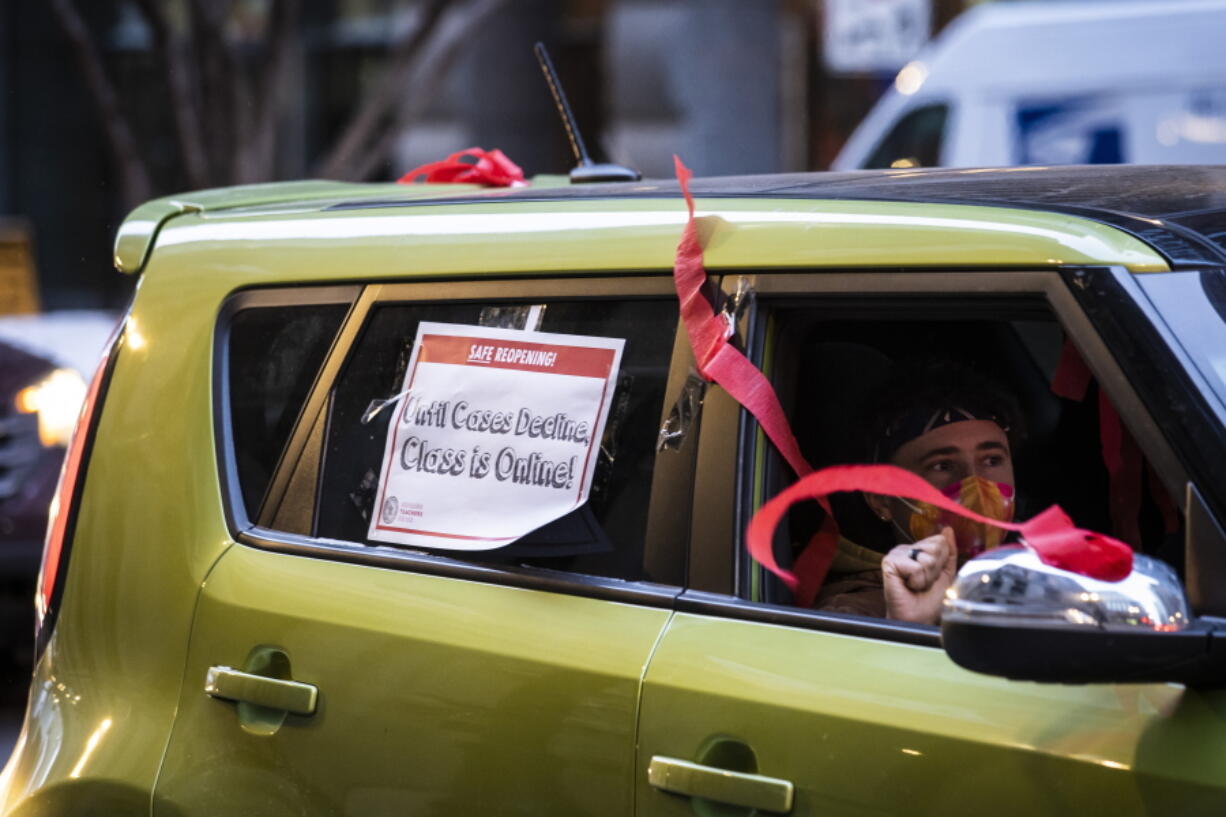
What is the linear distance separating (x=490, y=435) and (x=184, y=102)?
884 cm

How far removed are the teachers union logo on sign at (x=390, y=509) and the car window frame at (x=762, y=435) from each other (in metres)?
0.53

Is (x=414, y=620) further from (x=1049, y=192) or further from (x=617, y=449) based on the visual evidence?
(x=1049, y=192)

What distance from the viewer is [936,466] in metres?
2.69

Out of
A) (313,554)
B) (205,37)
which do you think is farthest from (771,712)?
(205,37)

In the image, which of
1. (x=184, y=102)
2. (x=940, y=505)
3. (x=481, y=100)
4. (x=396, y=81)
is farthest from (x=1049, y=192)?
(x=481, y=100)

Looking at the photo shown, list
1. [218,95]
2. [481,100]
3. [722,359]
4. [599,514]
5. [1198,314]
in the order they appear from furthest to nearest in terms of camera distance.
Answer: [481,100], [218,95], [599,514], [722,359], [1198,314]

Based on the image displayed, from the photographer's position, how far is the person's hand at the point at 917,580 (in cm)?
229

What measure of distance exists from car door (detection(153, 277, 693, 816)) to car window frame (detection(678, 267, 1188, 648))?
55 millimetres

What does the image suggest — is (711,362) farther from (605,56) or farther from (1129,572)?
(605,56)

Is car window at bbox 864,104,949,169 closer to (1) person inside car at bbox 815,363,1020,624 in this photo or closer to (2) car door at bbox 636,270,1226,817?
(1) person inside car at bbox 815,363,1020,624

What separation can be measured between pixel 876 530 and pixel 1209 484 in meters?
0.86

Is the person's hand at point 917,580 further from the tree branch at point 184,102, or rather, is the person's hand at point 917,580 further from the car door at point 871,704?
the tree branch at point 184,102

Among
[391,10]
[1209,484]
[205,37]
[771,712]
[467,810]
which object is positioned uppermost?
[391,10]

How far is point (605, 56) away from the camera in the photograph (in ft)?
49.2
